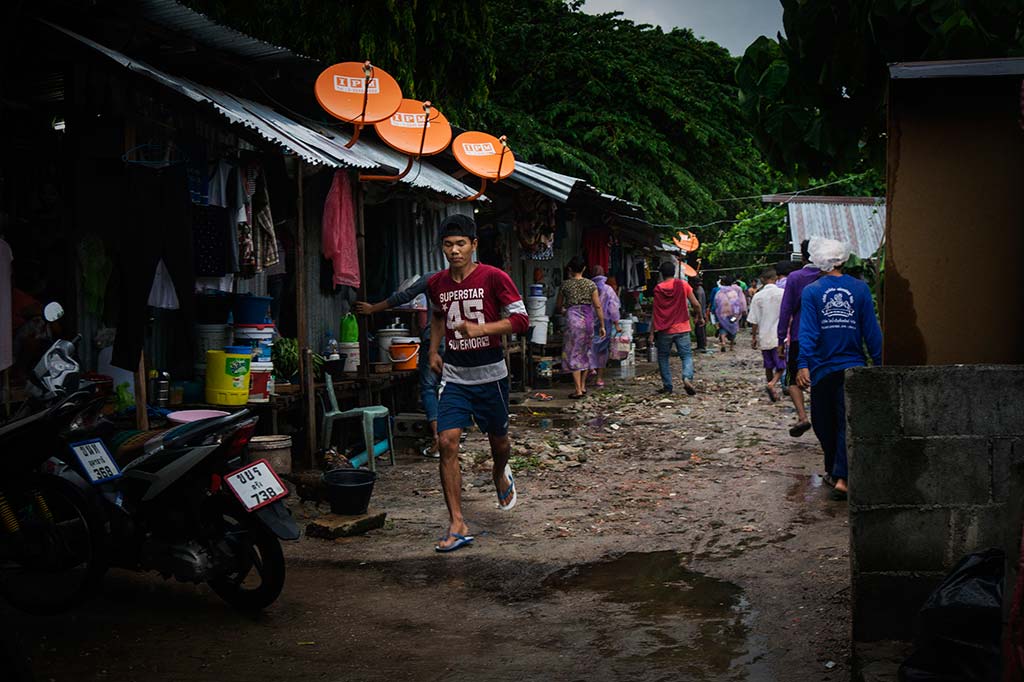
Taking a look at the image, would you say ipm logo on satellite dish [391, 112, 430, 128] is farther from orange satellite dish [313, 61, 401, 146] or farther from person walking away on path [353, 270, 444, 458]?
person walking away on path [353, 270, 444, 458]

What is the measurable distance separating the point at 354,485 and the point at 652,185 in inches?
595

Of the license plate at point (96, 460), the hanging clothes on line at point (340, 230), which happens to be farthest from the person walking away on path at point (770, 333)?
the license plate at point (96, 460)

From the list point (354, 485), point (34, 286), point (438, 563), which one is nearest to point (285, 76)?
point (34, 286)

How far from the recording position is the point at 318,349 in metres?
10.0

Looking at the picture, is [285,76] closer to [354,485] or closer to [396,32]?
[396,32]

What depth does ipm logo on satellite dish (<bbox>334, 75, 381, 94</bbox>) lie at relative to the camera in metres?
8.44

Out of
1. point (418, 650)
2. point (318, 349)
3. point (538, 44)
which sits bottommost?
point (418, 650)

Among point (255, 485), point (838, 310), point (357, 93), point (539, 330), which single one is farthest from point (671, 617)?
point (539, 330)

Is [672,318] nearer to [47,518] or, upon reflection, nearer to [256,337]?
[256,337]

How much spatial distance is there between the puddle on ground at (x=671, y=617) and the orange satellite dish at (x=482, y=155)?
6.31m

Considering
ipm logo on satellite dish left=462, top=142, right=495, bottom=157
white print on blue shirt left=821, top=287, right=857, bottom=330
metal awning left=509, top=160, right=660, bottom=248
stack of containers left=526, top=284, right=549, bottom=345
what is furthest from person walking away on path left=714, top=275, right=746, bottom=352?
white print on blue shirt left=821, top=287, right=857, bottom=330

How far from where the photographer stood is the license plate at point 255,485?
15.4ft

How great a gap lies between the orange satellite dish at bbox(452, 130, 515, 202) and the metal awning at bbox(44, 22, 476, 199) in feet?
1.20

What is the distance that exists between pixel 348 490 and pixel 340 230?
3625mm
